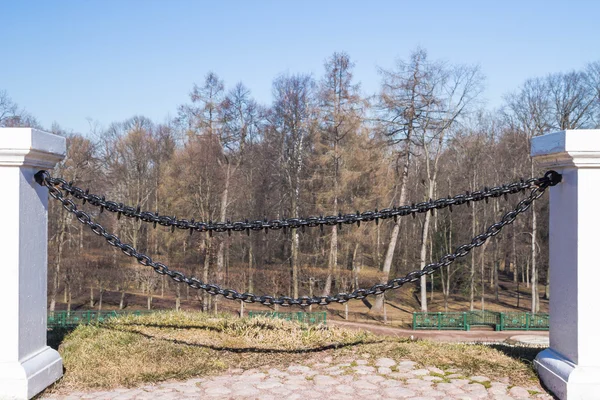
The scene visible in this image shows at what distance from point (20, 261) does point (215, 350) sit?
2063 mm

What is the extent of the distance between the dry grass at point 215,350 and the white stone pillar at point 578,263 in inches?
20.1

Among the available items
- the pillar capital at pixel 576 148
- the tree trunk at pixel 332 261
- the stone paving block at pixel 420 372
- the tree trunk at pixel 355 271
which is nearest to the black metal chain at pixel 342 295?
the pillar capital at pixel 576 148

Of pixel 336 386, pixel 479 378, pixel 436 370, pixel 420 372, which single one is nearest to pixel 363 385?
pixel 336 386

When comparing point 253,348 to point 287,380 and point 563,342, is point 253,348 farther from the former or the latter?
point 563,342

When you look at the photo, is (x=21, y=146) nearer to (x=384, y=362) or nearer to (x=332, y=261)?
(x=384, y=362)

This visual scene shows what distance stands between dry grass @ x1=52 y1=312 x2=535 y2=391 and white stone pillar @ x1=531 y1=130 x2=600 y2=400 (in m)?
0.51

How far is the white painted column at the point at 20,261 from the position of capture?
4090mm

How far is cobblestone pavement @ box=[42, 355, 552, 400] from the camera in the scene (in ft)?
13.8

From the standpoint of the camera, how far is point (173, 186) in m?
35.8

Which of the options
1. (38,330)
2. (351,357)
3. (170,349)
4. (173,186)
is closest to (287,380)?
(351,357)

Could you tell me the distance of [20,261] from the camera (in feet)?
13.8

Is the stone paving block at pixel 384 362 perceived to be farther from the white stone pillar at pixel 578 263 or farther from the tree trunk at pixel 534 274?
the tree trunk at pixel 534 274

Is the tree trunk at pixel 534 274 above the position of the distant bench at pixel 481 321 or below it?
above

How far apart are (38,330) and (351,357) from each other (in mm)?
2679
